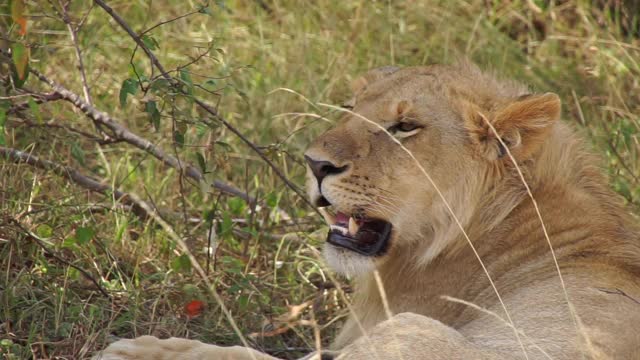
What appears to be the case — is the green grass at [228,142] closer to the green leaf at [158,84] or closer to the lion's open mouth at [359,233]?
the green leaf at [158,84]

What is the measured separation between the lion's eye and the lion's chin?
0.41 metres

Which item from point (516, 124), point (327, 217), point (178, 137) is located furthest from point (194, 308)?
point (516, 124)

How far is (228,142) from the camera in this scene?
5645 mm

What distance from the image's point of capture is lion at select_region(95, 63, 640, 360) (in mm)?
3637

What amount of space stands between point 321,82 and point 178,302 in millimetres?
2095

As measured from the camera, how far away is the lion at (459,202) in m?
3.64

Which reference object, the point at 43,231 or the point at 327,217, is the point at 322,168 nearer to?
the point at 327,217

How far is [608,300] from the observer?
10.9ft

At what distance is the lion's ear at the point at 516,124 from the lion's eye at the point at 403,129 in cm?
17

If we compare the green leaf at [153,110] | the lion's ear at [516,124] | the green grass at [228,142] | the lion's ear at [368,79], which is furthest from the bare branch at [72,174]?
the lion's ear at [516,124]

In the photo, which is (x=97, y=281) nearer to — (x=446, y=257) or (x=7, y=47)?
(x=7, y=47)

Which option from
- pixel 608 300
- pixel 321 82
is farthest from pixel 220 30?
pixel 608 300

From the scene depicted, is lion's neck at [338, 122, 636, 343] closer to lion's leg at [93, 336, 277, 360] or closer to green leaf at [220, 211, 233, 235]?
lion's leg at [93, 336, 277, 360]

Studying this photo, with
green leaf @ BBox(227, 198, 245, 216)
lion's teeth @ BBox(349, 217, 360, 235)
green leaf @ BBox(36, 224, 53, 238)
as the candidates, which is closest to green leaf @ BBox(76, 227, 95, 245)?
green leaf @ BBox(36, 224, 53, 238)
